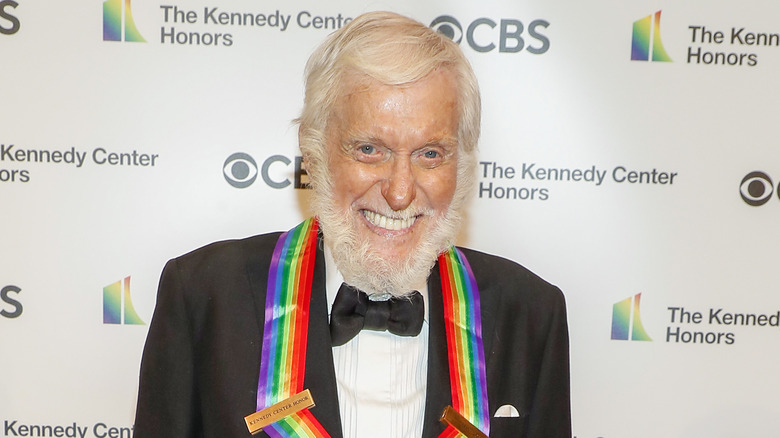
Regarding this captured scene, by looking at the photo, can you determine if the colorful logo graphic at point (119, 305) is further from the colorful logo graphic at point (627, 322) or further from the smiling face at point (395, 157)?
the colorful logo graphic at point (627, 322)

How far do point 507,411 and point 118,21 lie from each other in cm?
150

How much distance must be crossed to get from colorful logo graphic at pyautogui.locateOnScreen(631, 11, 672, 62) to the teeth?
1016 mm

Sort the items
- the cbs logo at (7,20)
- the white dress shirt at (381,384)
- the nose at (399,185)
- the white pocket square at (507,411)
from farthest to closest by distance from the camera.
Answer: the cbs logo at (7,20) → the white pocket square at (507,411) → the white dress shirt at (381,384) → the nose at (399,185)

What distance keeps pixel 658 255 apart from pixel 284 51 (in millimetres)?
1269

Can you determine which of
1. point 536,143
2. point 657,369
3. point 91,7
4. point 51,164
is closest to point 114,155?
point 51,164

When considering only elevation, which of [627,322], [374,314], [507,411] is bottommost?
[507,411]

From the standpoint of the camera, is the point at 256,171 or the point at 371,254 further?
the point at 256,171

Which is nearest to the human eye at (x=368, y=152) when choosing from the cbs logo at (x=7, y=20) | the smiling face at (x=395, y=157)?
the smiling face at (x=395, y=157)

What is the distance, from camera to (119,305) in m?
2.23

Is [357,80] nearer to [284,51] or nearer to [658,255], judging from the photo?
[284,51]

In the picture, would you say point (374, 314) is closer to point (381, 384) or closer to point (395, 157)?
point (381, 384)

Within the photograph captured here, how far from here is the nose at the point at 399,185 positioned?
1.51 metres

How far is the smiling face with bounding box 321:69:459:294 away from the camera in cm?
151

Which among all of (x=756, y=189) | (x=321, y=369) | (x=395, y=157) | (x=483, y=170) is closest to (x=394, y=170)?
(x=395, y=157)
